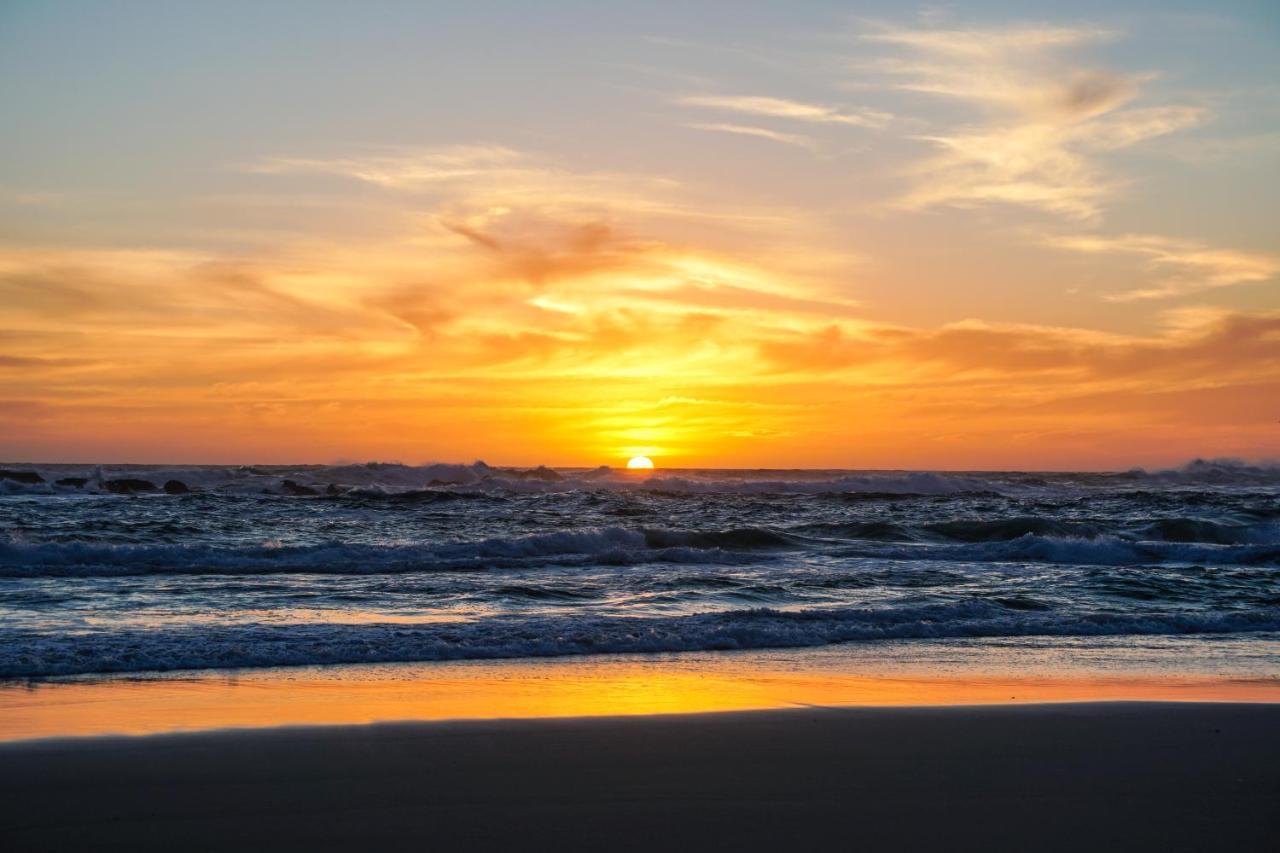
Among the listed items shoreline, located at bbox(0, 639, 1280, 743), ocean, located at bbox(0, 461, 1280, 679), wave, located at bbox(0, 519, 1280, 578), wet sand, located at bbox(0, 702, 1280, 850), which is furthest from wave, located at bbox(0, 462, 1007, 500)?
wet sand, located at bbox(0, 702, 1280, 850)

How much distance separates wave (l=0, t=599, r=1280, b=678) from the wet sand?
284 cm

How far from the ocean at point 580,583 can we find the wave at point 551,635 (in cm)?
3

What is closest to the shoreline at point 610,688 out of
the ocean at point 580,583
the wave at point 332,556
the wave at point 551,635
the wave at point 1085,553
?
the wave at point 551,635

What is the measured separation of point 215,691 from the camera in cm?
743

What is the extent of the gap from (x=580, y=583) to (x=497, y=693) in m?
7.00

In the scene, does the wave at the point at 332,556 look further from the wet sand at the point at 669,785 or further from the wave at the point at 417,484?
the wave at the point at 417,484

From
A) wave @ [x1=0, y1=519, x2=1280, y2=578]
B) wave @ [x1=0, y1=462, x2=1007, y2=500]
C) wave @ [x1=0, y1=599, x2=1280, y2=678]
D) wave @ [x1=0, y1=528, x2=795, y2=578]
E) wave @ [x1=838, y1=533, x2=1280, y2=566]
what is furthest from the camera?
wave @ [x1=0, y1=462, x2=1007, y2=500]

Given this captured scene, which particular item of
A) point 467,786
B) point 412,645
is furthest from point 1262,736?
Answer: point 412,645

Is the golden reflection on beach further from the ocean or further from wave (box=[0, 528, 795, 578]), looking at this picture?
wave (box=[0, 528, 795, 578])

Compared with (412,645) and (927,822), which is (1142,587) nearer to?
(412,645)

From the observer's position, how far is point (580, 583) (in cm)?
1448

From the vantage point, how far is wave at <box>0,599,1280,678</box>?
8555 mm

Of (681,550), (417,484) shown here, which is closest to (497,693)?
(681,550)

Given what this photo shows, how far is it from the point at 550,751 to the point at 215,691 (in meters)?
3.15
